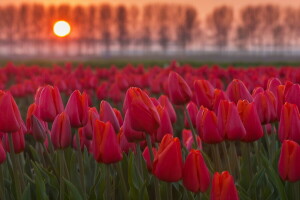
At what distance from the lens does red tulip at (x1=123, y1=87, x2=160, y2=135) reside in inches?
80.4

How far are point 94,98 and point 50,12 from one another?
95.7 metres

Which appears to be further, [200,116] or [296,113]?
[200,116]

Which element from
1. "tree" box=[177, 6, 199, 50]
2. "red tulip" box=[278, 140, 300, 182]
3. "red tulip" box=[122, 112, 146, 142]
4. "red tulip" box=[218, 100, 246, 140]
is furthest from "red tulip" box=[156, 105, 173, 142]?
"tree" box=[177, 6, 199, 50]

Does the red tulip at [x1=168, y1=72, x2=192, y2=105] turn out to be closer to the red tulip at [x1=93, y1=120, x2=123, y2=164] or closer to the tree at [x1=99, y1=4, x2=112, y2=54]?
the red tulip at [x1=93, y1=120, x2=123, y2=164]

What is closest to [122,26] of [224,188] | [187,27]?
[187,27]

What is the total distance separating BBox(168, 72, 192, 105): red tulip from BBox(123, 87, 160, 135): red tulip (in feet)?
2.37

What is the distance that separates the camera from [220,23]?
319 feet

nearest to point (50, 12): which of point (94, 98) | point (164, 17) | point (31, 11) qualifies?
point (31, 11)

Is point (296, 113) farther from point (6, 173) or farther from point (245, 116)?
point (6, 173)

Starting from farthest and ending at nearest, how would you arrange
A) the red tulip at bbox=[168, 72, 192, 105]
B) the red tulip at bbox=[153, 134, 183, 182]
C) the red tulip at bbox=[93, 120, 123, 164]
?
the red tulip at bbox=[168, 72, 192, 105] < the red tulip at bbox=[93, 120, 123, 164] < the red tulip at bbox=[153, 134, 183, 182]

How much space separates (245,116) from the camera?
7.41ft

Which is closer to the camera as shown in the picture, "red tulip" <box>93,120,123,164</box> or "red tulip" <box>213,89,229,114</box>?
"red tulip" <box>93,120,123,164</box>

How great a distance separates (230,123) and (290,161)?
349 millimetres

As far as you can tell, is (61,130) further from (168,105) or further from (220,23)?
(220,23)
